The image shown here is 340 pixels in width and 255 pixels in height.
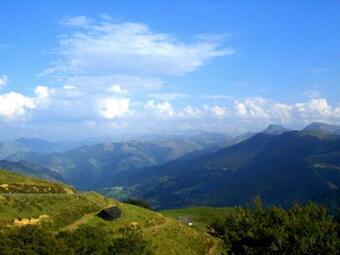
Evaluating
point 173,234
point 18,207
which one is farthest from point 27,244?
point 173,234

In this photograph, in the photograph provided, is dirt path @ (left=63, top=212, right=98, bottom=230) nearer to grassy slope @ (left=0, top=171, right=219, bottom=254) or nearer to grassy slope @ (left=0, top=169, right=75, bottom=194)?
grassy slope @ (left=0, top=171, right=219, bottom=254)

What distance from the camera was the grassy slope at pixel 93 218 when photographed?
89250 mm

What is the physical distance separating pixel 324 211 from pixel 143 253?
3305cm

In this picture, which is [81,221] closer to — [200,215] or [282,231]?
[282,231]

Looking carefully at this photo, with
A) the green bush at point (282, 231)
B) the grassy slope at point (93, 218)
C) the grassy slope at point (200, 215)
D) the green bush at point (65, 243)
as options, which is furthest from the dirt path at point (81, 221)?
the grassy slope at point (200, 215)

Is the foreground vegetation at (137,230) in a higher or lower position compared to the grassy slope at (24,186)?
lower

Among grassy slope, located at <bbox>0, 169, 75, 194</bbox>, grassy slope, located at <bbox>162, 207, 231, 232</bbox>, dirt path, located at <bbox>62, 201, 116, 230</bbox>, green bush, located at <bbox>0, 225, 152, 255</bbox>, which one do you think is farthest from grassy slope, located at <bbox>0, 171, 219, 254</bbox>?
grassy slope, located at <bbox>162, 207, 231, 232</bbox>

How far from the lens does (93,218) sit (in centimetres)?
9856

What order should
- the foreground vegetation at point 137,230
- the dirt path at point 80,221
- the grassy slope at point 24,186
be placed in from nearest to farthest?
the foreground vegetation at point 137,230 → the dirt path at point 80,221 → the grassy slope at point 24,186

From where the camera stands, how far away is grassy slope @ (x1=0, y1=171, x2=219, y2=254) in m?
89.2

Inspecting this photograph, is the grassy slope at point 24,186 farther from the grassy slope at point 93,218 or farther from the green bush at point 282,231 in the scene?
the green bush at point 282,231

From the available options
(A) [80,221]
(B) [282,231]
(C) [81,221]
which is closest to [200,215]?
(C) [81,221]

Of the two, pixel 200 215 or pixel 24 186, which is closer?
pixel 24 186

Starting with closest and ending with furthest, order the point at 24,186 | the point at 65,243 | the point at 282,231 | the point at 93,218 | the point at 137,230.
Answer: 1. the point at 65,243
2. the point at 282,231
3. the point at 93,218
4. the point at 137,230
5. the point at 24,186
